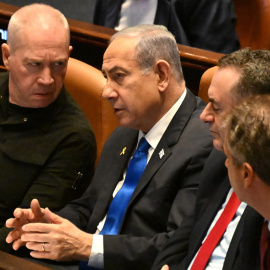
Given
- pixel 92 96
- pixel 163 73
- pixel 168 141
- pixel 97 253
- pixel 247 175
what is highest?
pixel 247 175

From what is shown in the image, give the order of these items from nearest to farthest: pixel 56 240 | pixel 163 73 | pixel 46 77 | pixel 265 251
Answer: pixel 265 251 < pixel 56 240 < pixel 163 73 < pixel 46 77

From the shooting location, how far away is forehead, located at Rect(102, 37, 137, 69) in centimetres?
177

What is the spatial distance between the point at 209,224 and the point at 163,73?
0.43 m

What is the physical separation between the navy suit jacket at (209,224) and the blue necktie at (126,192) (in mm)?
192

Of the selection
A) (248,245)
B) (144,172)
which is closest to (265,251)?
(248,245)

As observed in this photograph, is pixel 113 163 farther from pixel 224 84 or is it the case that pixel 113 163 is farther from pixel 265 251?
pixel 265 251

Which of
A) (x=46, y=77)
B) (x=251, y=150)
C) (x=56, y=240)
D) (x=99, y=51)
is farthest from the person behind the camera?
(x=99, y=51)

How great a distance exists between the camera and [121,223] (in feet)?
5.68

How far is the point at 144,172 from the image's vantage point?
5.67ft

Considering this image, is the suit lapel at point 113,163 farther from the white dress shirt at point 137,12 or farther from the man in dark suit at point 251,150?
the white dress shirt at point 137,12

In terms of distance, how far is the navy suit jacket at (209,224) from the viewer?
137 centimetres

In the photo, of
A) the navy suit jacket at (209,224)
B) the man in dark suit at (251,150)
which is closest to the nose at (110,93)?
the navy suit jacket at (209,224)

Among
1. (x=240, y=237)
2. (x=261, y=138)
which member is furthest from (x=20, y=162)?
(x=261, y=138)

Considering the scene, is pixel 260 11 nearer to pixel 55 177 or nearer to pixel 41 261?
pixel 55 177
